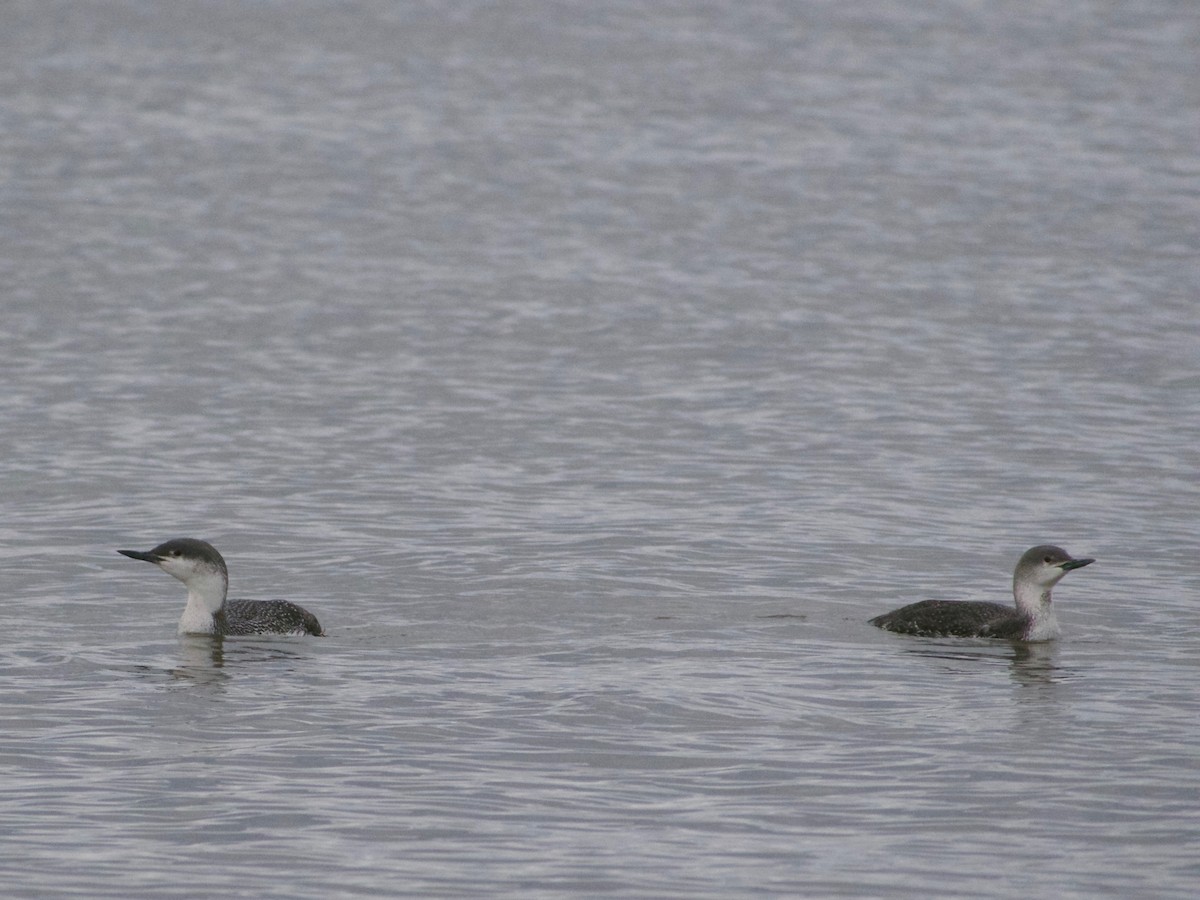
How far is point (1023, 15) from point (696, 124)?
1272cm

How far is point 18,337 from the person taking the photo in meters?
23.6

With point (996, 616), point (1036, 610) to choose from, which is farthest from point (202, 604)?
point (1036, 610)

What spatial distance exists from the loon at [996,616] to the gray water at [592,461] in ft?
0.46

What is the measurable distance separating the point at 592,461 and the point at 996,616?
6064 mm

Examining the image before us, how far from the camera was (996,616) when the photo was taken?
13.4 metres

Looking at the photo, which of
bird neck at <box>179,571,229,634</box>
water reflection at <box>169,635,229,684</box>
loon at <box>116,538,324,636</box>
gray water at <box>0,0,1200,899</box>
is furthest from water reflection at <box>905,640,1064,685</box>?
bird neck at <box>179,571,229,634</box>

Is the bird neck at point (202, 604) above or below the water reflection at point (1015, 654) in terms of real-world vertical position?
above

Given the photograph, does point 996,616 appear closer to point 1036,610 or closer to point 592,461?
point 1036,610

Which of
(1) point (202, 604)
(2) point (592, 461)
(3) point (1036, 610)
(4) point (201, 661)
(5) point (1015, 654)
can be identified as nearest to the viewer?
(4) point (201, 661)

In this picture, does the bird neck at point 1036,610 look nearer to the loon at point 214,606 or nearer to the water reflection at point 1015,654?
the water reflection at point 1015,654

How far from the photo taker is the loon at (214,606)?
12977mm

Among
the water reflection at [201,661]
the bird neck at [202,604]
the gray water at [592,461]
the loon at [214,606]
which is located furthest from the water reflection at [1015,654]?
the bird neck at [202,604]

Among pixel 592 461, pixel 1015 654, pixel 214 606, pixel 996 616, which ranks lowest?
pixel 1015 654

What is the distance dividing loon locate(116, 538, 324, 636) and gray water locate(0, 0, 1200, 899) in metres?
0.14
